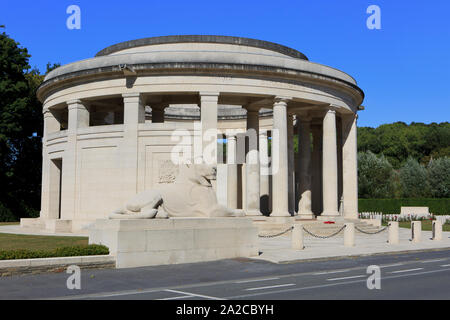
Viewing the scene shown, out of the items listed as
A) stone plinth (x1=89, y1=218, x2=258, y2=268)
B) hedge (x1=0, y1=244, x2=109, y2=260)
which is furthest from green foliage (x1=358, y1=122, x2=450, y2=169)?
hedge (x1=0, y1=244, x2=109, y2=260)

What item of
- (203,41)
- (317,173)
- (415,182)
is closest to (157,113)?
(203,41)

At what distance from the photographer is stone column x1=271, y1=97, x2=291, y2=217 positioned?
35.6 m

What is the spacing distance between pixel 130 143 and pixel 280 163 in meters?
10.8

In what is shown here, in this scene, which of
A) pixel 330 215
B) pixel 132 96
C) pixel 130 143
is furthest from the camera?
pixel 330 215

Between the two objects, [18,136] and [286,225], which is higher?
[18,136]

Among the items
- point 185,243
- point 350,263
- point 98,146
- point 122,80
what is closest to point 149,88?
point 122,80

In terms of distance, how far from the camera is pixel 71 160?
37.1m

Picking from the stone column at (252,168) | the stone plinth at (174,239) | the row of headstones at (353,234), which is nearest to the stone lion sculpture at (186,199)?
the stone plinth at (174,239)

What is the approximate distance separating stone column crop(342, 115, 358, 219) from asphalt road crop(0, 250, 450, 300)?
23.0 m

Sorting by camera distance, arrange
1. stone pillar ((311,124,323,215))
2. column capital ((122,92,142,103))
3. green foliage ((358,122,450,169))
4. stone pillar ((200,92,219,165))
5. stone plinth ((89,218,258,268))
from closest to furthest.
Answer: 1. stone plinth ((89,218,258,268))
2. stone pillar ((200,92,219,165))
3. column capital ((122,92,142,103))
4. stone pillar ((311,124,323,215))
5. green foliage ((358,122,450,169))

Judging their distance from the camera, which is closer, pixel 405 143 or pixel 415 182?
pixel 415 182

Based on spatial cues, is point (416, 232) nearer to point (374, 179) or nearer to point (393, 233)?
point (393, 233)

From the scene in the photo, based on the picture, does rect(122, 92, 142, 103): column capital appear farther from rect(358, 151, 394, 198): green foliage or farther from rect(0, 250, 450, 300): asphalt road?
rect(358, 151, 394, 198): green foliage
